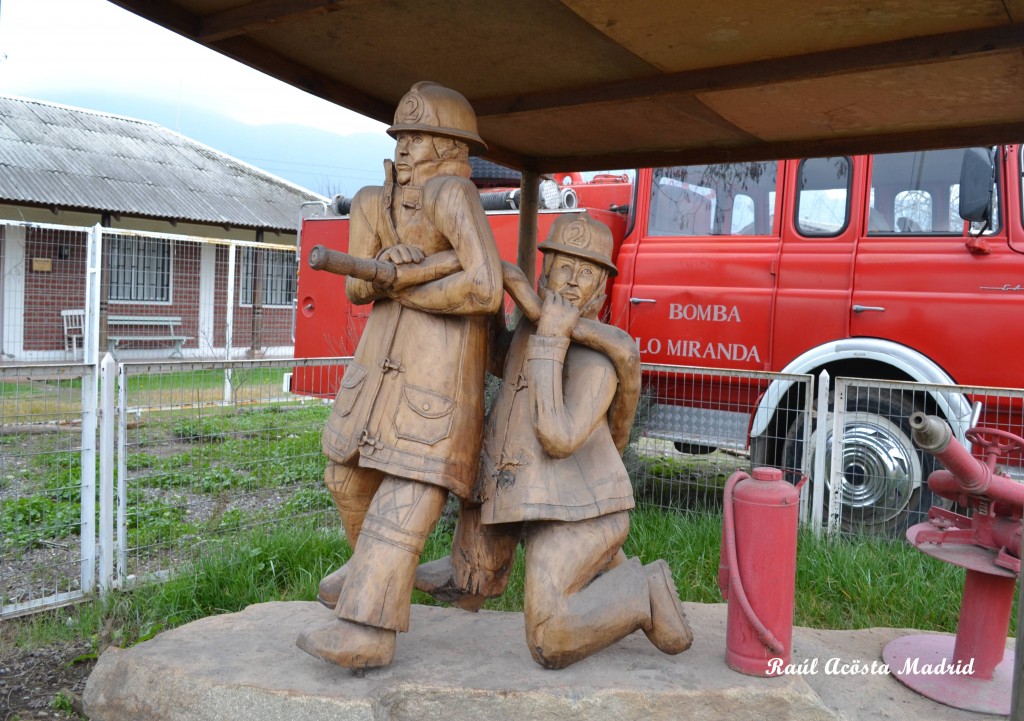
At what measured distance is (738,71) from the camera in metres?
2.92

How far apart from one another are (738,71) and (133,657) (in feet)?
9.08

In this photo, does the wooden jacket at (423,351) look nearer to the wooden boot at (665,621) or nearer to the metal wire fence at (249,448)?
the wooden boot at (665,621)


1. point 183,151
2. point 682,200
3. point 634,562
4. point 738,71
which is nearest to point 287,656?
point 634,562

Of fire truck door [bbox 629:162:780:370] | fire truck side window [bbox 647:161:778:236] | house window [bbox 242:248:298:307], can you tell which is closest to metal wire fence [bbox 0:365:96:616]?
fire truck door [bbox 629:162:780:370]

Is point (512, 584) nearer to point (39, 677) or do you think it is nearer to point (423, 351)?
point (423, 351)

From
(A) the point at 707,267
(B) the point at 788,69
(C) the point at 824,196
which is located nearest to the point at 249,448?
(A) the point at 707,267

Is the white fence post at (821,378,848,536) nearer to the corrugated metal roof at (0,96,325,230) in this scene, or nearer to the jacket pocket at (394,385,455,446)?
the jacket pocket at (394,385,455,446)

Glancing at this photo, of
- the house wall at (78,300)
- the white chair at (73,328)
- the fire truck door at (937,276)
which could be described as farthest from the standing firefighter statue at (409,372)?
the white chair at (73,328)

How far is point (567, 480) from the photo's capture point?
2.54 m

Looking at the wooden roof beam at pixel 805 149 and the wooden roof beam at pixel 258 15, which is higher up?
the wooden roof beam at pixel 258 15

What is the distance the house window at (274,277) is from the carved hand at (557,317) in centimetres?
1050

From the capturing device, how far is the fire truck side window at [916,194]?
4871 mm

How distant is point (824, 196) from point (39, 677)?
4833 mm

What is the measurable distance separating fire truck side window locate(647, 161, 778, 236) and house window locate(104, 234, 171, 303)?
26.1ft
